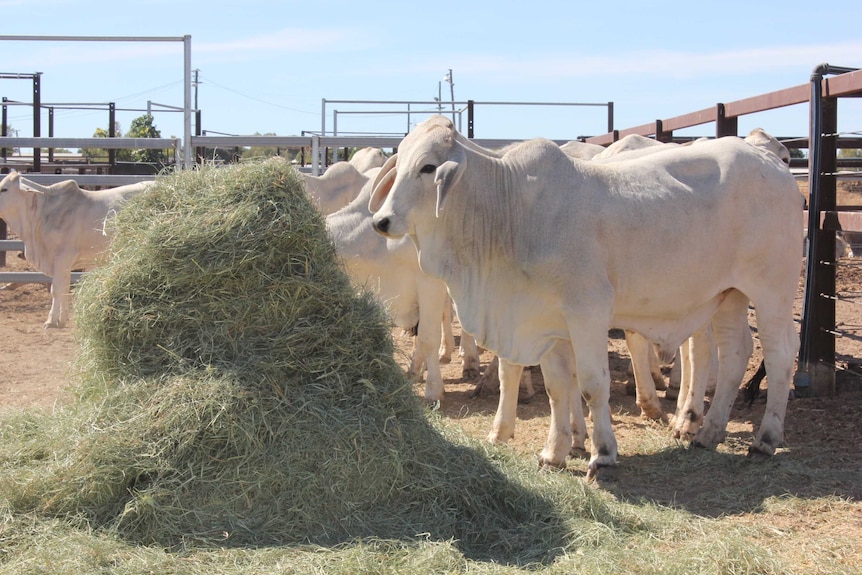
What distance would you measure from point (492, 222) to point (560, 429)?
1.40 meters

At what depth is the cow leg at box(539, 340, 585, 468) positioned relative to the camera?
19.6ft

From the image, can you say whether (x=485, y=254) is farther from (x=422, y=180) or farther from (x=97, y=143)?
(x=97, y=143)

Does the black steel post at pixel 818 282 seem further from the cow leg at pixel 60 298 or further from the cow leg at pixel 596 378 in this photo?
the cow leg at pixel 60 298

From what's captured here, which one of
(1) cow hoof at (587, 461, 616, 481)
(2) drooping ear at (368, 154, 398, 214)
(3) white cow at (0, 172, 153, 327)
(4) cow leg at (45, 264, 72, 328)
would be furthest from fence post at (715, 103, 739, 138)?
(4) cow leg at (45, 264, 72, 328)

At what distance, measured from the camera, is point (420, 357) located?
8.40m

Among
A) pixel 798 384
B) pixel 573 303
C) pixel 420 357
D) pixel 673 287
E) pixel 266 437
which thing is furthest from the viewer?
pixel 420 357

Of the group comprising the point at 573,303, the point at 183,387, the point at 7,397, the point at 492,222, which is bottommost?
the point at 7,397

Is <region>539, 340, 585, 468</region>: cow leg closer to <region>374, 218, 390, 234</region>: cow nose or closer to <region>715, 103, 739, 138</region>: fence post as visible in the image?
<region>374, 218, 390, 234</region>: cow nose

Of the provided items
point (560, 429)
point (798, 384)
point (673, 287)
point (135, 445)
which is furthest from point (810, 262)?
point (135, 445)

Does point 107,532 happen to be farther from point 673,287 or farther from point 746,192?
point 746,192

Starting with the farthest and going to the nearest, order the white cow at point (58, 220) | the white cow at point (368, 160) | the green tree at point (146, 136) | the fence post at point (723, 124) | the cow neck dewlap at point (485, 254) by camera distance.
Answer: the green tree at point (146, 136)
the white cow at point (58, 220)
the white cow at point (368, 160)
the fence post at point (723, 124)
the cow neck dewlap at point (485, 254)

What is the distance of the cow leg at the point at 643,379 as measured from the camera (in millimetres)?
7305

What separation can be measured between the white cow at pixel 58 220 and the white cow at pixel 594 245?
8008mm

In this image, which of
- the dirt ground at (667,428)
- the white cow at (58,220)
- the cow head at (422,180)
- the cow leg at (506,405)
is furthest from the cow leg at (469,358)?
the white cow at (58,220)
